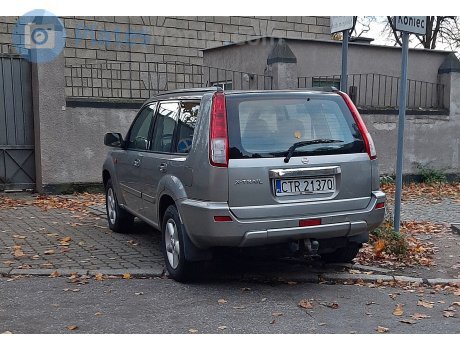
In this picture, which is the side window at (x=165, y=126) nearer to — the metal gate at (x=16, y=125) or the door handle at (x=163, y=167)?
the door handle at (x=163, y=167)

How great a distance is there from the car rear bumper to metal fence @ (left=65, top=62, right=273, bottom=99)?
→ 25.1 ft

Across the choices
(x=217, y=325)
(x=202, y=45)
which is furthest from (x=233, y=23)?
(x=217, y=325)

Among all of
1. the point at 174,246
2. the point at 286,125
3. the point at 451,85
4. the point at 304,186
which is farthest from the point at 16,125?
the point at 451,85

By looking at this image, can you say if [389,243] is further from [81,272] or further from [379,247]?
[81,272]

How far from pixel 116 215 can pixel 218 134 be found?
3.31 metres

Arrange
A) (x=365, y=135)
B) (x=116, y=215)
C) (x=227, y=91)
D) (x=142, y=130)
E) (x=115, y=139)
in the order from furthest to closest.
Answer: (x=116, y=215) → (x=115, y=139) → (x=142, y=130) → (x=365, y=135) → (x=227, y=91)

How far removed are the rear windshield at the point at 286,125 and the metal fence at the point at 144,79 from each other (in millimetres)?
7225

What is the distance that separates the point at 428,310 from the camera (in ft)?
15.6

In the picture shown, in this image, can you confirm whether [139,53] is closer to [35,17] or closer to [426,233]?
[35,17]

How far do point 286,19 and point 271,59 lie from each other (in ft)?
21.7

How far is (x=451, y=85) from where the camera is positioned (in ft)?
46.1

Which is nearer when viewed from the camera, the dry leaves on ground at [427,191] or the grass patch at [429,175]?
the dry leaves on ground at [427,191]

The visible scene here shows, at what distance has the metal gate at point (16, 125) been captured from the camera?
11.1 metres

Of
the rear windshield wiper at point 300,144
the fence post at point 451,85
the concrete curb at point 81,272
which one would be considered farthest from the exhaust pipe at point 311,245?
the fence post at point 451,85
